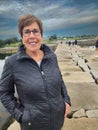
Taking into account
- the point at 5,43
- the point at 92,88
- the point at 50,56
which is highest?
the point at 50,56

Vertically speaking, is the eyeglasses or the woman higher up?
the eyeglasses

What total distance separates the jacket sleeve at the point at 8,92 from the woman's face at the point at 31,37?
0.83ft

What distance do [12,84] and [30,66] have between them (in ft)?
0.79

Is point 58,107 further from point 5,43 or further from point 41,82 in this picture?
point 5,43

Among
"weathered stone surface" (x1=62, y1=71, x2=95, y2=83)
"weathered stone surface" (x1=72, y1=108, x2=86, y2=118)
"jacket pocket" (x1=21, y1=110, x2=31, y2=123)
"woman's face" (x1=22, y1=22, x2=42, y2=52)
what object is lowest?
"weathered stone surface" (x1=62, y1=71, x2=95, y2=83)

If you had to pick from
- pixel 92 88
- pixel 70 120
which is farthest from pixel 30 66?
pixel 92 88

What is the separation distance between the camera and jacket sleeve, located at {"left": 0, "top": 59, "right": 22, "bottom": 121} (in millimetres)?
2455

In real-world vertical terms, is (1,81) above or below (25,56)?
below

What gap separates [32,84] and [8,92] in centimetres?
29

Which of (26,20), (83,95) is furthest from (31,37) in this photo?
(83,95)

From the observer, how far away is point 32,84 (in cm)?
239

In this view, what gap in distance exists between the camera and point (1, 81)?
98.7 inches

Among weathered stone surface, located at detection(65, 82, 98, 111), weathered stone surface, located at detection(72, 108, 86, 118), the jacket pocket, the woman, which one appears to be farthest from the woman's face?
weathered stone surface, located at detection(65, 82, 98, 111)

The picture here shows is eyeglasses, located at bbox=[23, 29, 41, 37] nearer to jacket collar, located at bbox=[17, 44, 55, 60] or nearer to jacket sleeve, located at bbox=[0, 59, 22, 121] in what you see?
jacket collar, located at bbox=[17, 44, 55, 60]
